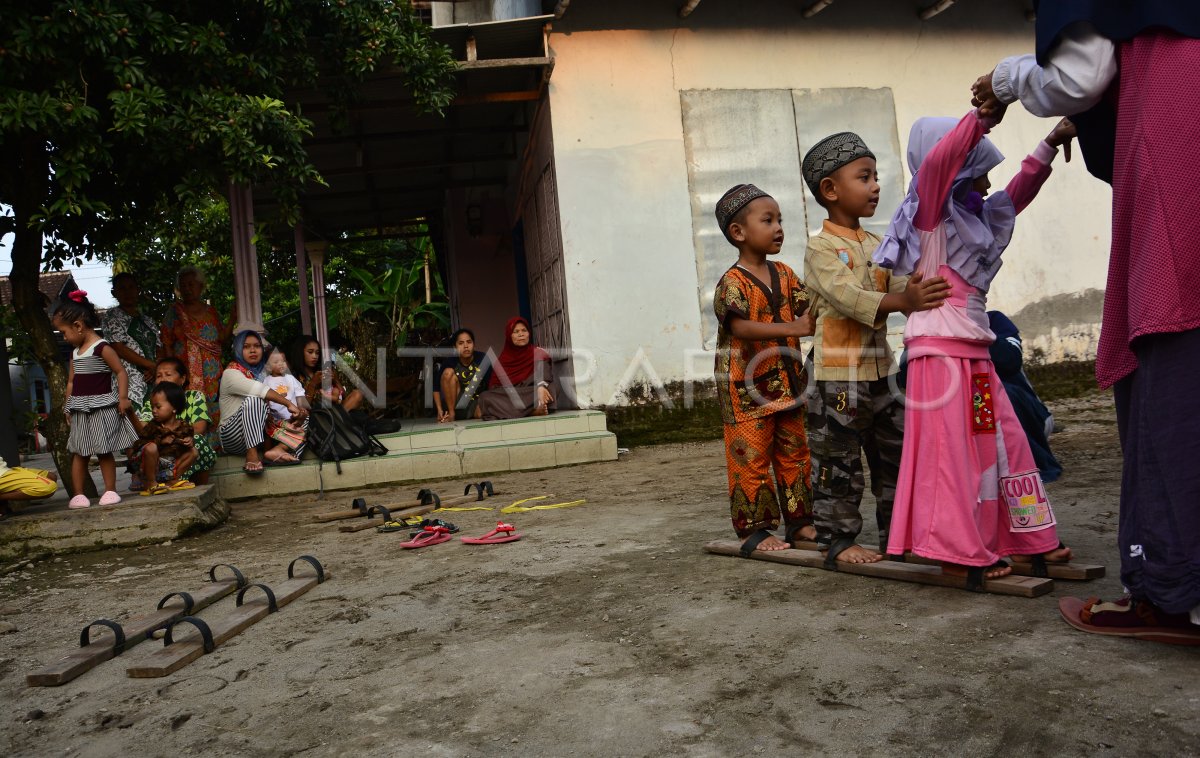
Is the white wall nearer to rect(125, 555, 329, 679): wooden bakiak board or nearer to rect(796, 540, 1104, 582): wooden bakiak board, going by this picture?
rect(125, 555, 329, 679): wooden bakiak board

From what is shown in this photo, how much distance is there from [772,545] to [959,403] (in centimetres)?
100

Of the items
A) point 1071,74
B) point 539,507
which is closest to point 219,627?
point 539,507

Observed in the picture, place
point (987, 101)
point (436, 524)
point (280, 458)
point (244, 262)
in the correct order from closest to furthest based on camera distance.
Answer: point (987, 101)
point (436, 524)
point (280, 458)
point (244, 262)

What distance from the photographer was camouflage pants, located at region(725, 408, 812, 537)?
3678 millimetres

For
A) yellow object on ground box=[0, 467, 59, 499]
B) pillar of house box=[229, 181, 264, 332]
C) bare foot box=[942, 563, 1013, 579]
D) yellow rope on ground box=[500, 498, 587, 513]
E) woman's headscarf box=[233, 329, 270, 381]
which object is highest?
pillar of house box=[229, 181, 264, 332]

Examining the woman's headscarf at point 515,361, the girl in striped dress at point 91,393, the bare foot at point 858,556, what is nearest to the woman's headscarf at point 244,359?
the girl in striped dress at point 91,393

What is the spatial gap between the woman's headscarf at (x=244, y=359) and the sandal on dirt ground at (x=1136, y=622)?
6.33 m

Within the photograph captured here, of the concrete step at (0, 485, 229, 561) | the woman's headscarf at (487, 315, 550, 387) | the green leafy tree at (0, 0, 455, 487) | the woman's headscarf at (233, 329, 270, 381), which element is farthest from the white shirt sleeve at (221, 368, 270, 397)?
the woman's headscarf at (487, 315, 550, 387)

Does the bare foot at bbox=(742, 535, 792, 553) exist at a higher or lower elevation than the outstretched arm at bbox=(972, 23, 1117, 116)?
lower

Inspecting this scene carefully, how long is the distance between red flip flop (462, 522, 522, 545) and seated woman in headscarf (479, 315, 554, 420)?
12.6 ft

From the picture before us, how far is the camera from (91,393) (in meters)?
5.65

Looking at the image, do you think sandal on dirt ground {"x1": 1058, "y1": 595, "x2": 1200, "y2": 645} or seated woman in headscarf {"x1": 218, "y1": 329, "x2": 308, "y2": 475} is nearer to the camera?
sandal on dirt ground {"x1": 1058, "y1": 595, "x2": 1200, "y2": 645}

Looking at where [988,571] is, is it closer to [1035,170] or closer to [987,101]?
[1035,170]

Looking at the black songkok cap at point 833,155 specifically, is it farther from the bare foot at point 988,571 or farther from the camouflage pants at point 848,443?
the bare foot at point 988,571
